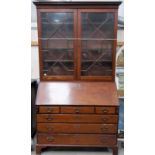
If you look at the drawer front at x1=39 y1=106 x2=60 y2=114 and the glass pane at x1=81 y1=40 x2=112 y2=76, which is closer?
the drawer front at x1=39 y1=106 x2=60 y2=114

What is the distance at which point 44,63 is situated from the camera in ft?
9.88

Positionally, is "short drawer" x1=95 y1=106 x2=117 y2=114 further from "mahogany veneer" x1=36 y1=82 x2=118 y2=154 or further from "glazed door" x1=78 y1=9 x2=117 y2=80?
"glazed door" x1=78 y1=9 x2=117 y2=80

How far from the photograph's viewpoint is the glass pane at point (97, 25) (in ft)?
9.50

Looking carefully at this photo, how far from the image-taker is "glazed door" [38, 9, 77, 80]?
2.90 m

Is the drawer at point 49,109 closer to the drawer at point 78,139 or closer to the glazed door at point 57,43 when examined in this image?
the drawer at point 78,139

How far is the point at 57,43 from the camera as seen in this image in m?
2.99

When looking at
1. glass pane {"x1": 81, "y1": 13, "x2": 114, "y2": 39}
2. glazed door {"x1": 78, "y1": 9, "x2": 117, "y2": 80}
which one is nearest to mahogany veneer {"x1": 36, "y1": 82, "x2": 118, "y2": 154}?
glazed door {"x1": 78, "y1": 9, "x2": 117, "y2": 80}

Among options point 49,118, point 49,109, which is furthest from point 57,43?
point 49,118

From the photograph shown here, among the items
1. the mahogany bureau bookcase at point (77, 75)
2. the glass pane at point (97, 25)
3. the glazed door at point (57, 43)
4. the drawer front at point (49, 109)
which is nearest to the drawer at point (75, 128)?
the mahogany bureau bookcase at point (77, 75)

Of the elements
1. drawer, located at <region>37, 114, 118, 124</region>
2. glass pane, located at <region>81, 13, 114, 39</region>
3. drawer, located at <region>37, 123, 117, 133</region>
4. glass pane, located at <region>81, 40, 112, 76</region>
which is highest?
glass pane, located at <region>81, 13, 114, 39</region>

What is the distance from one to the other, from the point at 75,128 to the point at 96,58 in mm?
889
